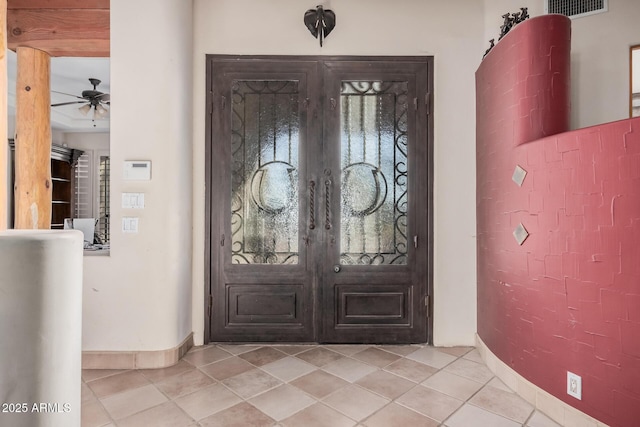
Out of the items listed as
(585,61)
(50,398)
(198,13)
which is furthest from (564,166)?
(198,13)

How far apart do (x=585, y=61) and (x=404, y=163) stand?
5.33 ft

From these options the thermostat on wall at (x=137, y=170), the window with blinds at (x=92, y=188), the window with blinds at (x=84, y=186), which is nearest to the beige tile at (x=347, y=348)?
the thermostat on wall at (x=137, y=170)

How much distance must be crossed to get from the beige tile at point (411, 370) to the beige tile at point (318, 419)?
2.27 feet

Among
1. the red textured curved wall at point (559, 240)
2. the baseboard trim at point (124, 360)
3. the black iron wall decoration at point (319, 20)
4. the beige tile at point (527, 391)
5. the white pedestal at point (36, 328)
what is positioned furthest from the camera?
the black iron wall decoration at point (319, 20)

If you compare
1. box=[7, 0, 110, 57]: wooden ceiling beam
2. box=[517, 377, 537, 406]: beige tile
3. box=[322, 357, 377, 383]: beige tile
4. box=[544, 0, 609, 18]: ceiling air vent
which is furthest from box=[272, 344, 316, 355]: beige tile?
box=[544, 0, 609, 18]: ceiling air vent

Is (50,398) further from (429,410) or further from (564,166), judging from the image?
(564,166)

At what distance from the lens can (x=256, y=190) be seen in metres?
3.14

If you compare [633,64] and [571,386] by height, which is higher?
[633,64]

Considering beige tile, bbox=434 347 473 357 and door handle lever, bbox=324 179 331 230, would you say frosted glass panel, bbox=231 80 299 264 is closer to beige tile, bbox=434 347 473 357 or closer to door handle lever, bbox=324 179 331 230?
door handle lever, bbox=324 179 331 230

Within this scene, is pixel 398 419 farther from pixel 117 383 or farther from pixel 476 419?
pixel 117 383

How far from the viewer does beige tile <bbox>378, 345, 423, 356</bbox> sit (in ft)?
9.69

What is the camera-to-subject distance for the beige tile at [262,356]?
277 cm

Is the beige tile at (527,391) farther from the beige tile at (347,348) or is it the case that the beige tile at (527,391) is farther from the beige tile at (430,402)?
the beige tile at (347,348)

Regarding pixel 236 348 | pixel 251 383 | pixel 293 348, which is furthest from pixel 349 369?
pixel 236 348
